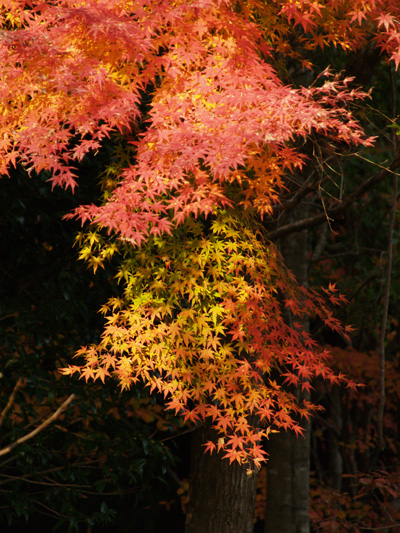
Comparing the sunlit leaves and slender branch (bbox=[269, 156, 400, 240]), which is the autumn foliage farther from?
slender branch (bbox=[269, 156, 400, 240])

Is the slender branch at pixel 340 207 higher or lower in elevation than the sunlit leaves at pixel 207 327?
higher

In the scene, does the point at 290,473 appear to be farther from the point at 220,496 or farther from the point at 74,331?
the point at 74,331

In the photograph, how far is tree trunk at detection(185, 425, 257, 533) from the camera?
4309 mm

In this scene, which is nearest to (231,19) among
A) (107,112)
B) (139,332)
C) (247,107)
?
(247,107)

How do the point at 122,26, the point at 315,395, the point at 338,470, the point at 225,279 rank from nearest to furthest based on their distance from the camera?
the point at 122,26 < the point at 225,279 < the point at 338,470 < the point at 315,395

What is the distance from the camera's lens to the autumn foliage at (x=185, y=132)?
3.05m

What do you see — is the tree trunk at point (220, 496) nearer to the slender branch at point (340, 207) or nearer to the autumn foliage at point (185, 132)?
the autumn foliage at point (185, 132)

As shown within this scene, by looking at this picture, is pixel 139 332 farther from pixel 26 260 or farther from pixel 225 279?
pixel 26 260

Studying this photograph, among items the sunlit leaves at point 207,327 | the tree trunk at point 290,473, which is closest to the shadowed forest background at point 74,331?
the tree trunk at point 290,473

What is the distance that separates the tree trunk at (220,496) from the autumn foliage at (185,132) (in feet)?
2.25

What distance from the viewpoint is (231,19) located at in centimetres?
336

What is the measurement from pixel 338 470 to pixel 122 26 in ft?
22.2

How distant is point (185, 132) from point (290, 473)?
3.63m

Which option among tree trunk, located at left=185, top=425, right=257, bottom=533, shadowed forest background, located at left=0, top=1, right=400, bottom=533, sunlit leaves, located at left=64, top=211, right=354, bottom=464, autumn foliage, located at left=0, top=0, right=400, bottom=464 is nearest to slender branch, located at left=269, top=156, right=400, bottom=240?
shadowed forest background, located at left=0, top=1, right=400, bottom=533
